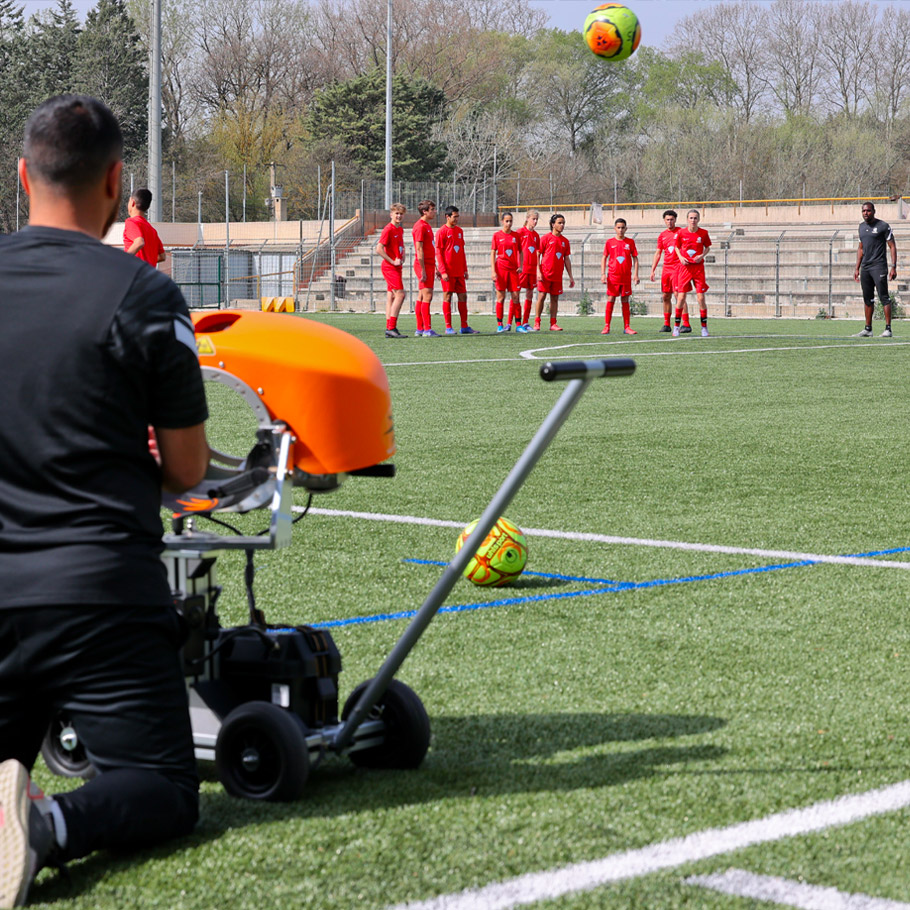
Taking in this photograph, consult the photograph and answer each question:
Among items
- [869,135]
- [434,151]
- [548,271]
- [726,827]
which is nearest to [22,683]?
[726,827]

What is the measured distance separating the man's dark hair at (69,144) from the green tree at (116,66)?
78.8m

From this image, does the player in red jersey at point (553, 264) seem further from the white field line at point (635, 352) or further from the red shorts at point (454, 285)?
the white field line at point (635, 352)

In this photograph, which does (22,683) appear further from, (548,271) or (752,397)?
(548,271)

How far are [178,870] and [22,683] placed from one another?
1.57ft

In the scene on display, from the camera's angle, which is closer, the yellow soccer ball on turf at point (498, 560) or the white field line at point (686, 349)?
the yellow soccer ball on turf at point (498, 560)

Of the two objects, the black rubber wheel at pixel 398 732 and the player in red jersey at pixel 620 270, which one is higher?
the player in red jersey at pixel 620 270

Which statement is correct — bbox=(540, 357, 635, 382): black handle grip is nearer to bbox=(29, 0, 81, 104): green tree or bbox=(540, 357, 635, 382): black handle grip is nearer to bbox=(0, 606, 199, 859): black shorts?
bbox=(0, 606, 199, 859): black shorts

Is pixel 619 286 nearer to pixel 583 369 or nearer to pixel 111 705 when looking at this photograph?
pixel 583 369

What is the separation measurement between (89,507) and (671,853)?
1.31 metres

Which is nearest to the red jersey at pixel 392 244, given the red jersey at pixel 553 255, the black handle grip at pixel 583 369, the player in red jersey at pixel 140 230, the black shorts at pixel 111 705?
the red jersey at pixel 553 255

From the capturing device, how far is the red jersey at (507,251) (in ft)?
81.3

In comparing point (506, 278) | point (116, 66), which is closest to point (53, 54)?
point (116, 66)

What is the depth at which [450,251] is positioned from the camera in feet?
76.3

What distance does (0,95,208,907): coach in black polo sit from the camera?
273cm
